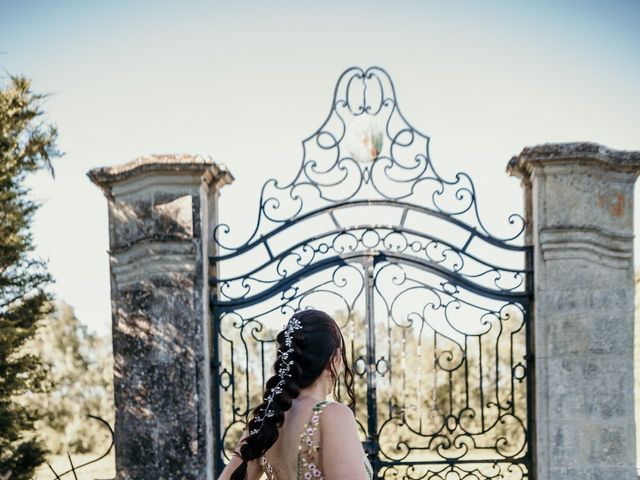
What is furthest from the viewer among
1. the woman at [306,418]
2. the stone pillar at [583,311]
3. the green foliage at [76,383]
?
the green foliage at [76,383]

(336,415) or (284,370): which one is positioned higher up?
(284,370)

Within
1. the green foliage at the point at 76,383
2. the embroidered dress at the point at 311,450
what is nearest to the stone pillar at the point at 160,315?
the embroidered dress at the point at 311,450

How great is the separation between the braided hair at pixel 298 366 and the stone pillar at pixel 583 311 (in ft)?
8.96

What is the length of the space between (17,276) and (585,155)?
4.65m

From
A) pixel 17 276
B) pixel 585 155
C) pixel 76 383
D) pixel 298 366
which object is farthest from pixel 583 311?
pixel 76 383

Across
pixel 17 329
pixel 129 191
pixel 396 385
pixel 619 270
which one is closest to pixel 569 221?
pixel 619 270

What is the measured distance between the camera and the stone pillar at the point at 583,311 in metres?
4.66

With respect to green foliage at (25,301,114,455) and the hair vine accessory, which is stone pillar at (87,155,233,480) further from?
green foliage at (25,301,114,455)

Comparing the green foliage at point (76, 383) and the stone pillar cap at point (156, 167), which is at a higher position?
the stone pillar cap at point (156, 167)

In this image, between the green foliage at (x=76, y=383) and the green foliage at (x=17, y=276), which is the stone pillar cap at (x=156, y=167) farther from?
the green foliage at (x=76, y=383)

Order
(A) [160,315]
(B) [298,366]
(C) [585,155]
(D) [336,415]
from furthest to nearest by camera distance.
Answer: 1. (A) [160,315]
2. (C) [585,155]
3. (B) [298,366]
4. (D) [336,415]

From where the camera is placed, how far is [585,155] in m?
4.71

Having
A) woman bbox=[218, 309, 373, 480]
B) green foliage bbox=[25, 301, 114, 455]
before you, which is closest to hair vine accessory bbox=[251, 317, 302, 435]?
woman bbox=[218, 309, 373, 480]

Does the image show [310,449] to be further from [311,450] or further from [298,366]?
[298,366]
